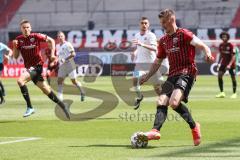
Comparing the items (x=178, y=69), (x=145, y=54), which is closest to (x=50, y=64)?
(x=145, y=54)

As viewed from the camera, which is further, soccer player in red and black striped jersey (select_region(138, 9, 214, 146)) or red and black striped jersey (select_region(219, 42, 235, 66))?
red and black striped jersey (select_region(219, 42, 235, 66))

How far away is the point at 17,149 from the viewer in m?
10.9

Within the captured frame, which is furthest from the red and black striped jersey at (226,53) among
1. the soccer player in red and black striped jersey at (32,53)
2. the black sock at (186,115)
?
the black sock at (186,115)

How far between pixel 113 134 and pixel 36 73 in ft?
13.5

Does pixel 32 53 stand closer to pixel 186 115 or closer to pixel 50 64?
pixel 50 64

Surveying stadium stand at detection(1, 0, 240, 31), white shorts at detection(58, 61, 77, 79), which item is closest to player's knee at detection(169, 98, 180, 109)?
white shorts at detection(58, 61, 77, 79)

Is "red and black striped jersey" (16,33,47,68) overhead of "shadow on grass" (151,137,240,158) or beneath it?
overhead

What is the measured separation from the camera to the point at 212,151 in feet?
34.2

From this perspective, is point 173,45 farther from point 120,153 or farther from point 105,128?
point 105,128

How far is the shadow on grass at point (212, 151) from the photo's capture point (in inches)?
395

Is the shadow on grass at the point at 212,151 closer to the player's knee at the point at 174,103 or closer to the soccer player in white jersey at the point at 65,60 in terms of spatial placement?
the player's knee at the point at 174,103

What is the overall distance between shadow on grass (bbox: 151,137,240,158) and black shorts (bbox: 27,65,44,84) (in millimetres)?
6309

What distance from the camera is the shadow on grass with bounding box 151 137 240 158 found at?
10039 mm

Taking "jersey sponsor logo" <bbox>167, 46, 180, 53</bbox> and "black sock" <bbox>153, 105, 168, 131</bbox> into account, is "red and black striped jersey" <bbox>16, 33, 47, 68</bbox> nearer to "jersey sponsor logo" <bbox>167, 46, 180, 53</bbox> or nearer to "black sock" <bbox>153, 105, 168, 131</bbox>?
"jersey sponsor logo" <bbox>167, 46, 180, 53</bbox>
